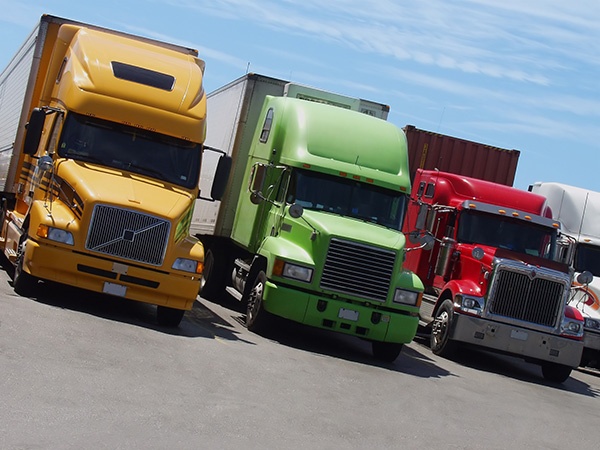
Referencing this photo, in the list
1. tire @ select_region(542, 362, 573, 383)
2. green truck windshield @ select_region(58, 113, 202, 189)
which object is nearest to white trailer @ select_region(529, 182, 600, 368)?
tire @ select_region(542, 362, 573, 383)

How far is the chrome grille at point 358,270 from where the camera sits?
53.9 feet

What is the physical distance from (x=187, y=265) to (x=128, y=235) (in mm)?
885

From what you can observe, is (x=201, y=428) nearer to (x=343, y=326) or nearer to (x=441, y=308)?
(x=343, y=326)

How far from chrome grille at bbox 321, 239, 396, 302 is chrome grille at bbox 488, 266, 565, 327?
312 centimetres

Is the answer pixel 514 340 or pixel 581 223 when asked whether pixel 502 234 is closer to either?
pixel 514 340

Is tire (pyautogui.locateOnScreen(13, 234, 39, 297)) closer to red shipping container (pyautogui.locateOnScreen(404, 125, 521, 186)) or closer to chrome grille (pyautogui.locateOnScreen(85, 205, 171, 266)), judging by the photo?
chrome grille (pyautogui.locateOnScreen(85, 205, 171, 266))

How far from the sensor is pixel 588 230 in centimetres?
2389

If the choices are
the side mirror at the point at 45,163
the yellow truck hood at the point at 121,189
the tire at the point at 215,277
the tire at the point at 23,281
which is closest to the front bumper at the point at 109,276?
the tire at the point at 23,281

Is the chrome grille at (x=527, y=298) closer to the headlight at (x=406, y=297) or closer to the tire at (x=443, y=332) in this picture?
the tire at (x=443, y=332)

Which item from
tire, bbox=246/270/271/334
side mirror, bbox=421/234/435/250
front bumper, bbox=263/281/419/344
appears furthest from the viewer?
side mirror, bbox=421/234/435/250

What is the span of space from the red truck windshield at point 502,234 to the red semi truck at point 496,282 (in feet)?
0.06

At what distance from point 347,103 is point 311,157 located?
126 inches

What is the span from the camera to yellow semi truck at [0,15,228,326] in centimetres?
1460

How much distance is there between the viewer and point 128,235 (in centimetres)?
1467
